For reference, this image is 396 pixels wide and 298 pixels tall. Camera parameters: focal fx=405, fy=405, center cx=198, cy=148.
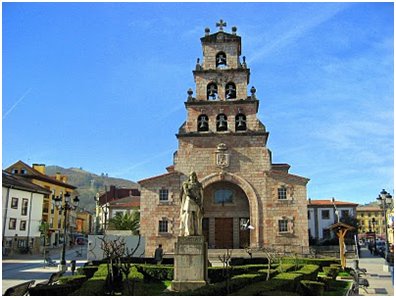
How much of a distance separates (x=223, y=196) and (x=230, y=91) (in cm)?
895

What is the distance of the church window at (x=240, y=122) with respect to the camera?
33500mm

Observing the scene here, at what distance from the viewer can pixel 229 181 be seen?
107 ft

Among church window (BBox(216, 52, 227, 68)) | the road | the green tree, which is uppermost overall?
church window (BBox(216, 52, 227, 68))

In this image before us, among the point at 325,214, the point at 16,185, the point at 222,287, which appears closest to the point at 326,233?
the point at 325,214

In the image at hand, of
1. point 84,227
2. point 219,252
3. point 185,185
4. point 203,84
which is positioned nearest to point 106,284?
point 185,185

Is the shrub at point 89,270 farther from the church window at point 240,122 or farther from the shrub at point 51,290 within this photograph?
the church window at point 240,122

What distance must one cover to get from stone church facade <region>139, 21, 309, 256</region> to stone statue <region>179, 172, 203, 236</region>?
56.8 feet

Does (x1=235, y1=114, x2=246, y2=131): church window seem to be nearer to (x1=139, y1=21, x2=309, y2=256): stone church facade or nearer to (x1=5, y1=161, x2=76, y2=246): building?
(x1=139, y1=21, x2=309, y2=256): stone church facade

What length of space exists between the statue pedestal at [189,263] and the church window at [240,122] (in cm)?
2043

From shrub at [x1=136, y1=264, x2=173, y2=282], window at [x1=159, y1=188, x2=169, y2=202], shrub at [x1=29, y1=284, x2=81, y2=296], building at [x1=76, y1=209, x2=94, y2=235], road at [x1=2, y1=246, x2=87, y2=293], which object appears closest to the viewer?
shrub at [x1=29, y1=284, x2=81, y2=296]

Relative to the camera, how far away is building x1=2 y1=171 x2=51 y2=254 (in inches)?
1586

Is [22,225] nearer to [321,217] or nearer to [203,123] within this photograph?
[203,123]

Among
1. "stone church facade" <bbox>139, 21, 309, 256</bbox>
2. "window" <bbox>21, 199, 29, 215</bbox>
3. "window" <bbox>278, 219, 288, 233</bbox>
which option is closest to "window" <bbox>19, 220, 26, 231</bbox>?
"window" <bbox>21, 199, 29, 215</bbox>

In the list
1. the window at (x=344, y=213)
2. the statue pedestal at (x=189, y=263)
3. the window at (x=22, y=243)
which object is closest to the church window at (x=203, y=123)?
the statue pedestal at (x=189, y=263)
